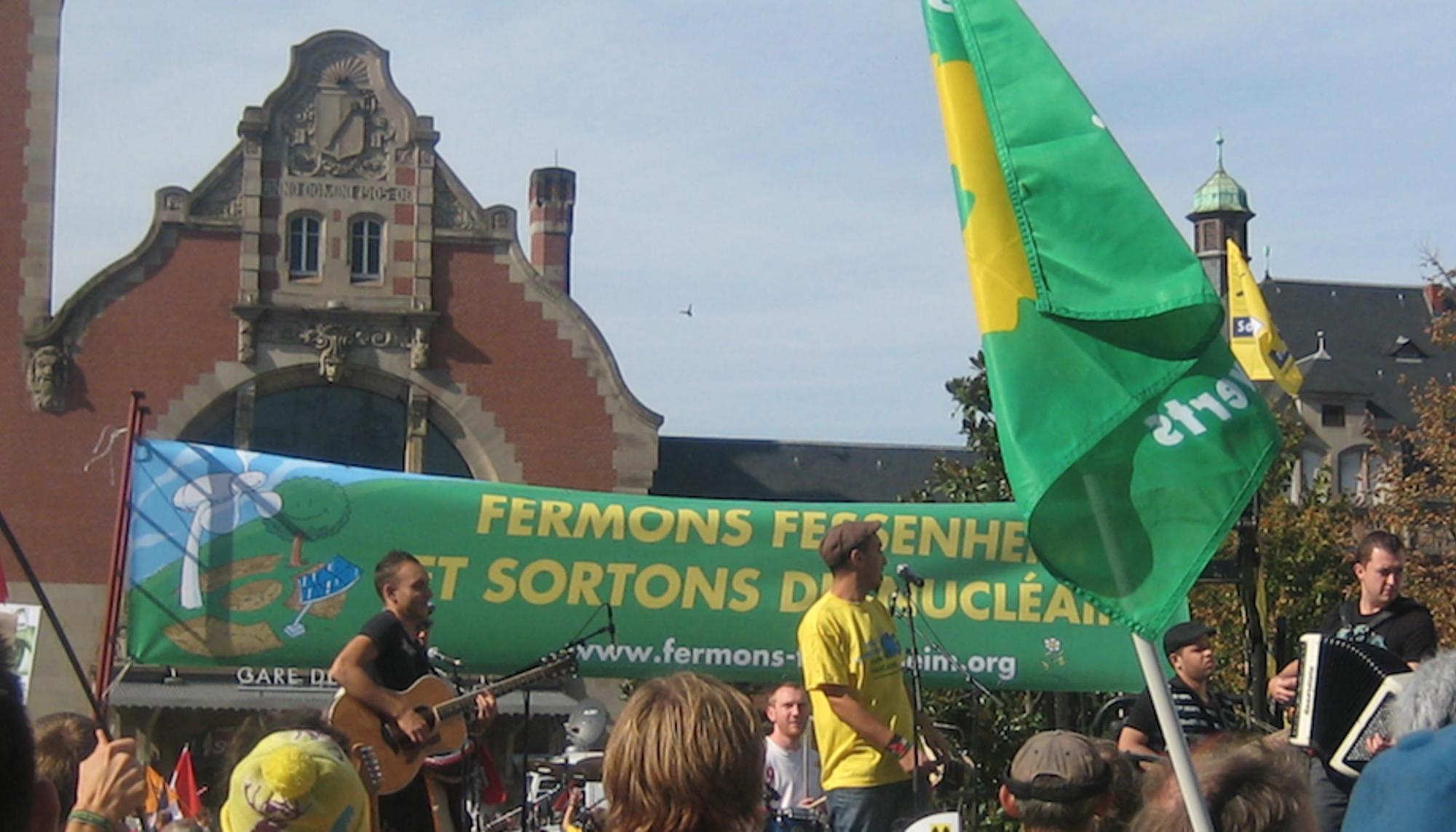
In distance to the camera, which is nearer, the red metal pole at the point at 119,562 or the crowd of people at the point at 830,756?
the crowd of people at the point at 830,756

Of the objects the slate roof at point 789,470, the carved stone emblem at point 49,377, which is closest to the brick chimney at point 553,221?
the slate roof at point 789,470

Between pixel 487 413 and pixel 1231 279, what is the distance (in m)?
16.7

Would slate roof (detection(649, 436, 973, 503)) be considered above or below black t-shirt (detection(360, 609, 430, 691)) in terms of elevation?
above

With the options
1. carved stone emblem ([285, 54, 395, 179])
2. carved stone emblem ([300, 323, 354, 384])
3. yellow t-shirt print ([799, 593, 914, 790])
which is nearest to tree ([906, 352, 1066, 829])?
yellow t-shirt print ([799, 593, 914, 790])

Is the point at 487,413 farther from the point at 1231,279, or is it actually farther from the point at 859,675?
the point at 859,675

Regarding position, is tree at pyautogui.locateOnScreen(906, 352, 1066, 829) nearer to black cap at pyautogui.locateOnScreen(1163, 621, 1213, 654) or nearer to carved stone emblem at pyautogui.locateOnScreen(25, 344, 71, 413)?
black cap at pyautogui.locateOnScreen(1163, 621, 1213, 654)

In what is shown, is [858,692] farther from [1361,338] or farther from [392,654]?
[1361,338]

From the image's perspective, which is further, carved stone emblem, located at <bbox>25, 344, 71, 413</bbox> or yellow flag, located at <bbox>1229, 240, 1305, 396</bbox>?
yellow flag, located at <bbox>1229, 240, 1305, 396</bbox>

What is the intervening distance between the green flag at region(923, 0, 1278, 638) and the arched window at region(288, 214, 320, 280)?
31.9 m

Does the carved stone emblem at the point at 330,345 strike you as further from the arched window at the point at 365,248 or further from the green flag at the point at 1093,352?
the green flag at the point at 1093,352

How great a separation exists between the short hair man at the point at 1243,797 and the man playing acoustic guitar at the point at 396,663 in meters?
4.64

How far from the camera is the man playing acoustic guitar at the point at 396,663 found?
7949 millimetres

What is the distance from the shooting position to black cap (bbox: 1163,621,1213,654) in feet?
27.1

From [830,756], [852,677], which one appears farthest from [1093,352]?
[830,756]
